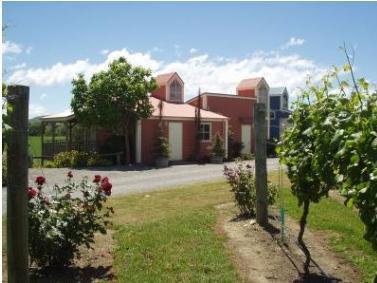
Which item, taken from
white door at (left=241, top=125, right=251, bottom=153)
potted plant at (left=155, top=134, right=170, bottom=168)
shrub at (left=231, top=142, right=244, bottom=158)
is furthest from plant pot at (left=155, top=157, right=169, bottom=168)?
white door at (left=241, top=125, right=251, bottom=153)

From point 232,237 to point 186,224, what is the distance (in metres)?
1.23

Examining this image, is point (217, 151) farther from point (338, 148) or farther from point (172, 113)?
point (338, 148)

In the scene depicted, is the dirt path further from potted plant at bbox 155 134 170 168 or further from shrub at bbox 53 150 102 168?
potted plant at bbox 155 134 170 168

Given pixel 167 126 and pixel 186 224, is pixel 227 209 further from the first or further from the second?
pixel 167 126

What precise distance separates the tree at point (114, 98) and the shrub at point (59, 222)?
53.5 ft

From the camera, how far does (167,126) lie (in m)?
26.1

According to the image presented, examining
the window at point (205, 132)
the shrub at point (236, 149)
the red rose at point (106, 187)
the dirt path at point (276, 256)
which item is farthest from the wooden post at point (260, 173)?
the shrub at point (236, 149)

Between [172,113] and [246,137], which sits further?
[246,137]

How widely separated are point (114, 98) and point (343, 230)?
16.3 metres

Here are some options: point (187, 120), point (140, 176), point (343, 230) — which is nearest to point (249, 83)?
point (187, 120)

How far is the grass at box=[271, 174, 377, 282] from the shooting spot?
699 cm

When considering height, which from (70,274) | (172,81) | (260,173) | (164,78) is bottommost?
(70,274)

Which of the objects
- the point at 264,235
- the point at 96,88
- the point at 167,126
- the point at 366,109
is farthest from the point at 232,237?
the point at 167,126

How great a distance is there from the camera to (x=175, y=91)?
30547 mm
